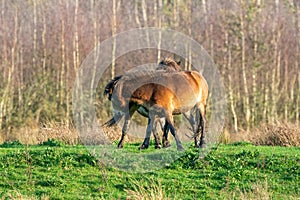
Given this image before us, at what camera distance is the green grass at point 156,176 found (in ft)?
40.8

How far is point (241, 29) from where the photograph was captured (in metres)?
37.0

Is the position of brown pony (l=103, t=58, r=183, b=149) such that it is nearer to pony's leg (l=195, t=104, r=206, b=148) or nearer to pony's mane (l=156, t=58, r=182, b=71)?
pony's mane (l=156, t=58, r=182, b=71)

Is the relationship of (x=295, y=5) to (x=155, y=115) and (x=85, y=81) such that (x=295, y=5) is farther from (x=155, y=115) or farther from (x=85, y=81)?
(x=155, y=115)

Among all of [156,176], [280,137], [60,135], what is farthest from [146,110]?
[60,135]

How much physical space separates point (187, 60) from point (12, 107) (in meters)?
9.59

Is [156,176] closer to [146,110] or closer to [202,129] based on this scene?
[146,110]

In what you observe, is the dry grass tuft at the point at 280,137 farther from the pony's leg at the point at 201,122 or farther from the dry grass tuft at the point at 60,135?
the dry grass tuft at the point at 60,135

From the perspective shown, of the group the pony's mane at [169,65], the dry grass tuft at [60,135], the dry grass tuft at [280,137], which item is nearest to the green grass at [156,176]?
the pony's mane at [169,65]

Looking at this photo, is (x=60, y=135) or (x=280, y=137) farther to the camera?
(x=60, y=135)

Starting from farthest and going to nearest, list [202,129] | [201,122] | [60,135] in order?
[60,135] < [201,122] < [202,129]

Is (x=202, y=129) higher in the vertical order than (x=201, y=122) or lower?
lower

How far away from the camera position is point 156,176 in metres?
13.3

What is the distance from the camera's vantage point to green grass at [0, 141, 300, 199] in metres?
12.4

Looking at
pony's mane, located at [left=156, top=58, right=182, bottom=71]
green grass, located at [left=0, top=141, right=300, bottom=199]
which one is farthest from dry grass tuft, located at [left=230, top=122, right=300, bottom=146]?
pony's mane, located at [left=156, top=58, right=182, bottom=71]
